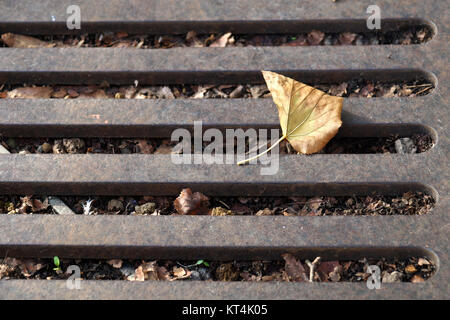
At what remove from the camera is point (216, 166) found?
5.65ft

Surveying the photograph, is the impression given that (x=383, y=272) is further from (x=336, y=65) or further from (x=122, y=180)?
(x=122, y=180)

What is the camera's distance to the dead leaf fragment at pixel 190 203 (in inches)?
66.5

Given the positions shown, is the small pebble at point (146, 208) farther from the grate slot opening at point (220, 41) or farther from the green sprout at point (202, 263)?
the grate slot opening at point (220, 41)

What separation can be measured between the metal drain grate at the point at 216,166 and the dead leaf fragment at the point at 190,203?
28 mm

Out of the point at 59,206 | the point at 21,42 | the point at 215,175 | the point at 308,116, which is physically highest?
the point at 21,42

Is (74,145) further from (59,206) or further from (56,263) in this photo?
(56,263)

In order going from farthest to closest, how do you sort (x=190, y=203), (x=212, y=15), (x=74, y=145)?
(x=212, y=15) → (x=74, y=145) → (x=190, y=203)

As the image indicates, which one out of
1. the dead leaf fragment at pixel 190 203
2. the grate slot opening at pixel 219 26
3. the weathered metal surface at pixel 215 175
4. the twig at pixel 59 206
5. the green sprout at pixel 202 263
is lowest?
the green sprout at pixel 202 263

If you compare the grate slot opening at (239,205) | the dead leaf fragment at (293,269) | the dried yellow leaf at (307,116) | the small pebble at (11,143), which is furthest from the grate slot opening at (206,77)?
the dead leaf fragment at (293,269)

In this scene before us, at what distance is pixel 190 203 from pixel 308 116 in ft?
1.55

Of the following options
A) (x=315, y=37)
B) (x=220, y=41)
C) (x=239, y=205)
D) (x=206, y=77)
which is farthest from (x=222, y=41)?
(x=239, y=205)

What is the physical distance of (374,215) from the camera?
64.7 inches

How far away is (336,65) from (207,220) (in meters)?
0.70

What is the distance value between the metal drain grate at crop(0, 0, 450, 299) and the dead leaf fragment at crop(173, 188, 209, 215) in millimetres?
28
